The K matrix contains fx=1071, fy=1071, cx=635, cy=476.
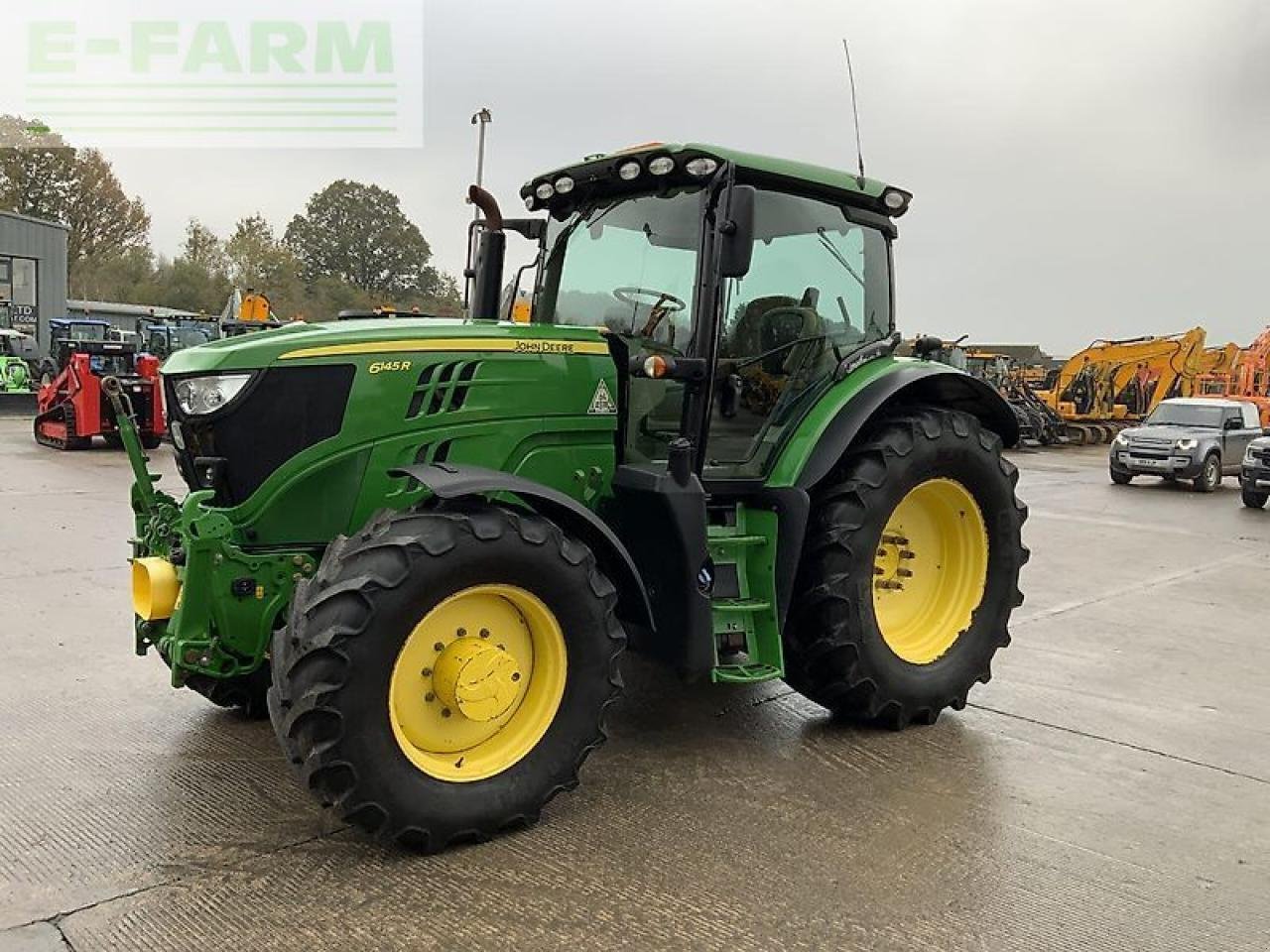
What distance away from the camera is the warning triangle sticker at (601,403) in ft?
13.3

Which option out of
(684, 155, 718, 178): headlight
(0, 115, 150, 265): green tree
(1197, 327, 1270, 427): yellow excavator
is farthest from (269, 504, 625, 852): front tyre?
(0, 115, 150, 265): green tree

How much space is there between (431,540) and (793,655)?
186 centimetres

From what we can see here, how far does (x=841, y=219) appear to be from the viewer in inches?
187

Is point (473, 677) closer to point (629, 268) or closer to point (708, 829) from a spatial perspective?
point (708, 829)

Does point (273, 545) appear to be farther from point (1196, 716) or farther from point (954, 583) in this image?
point (1196, 716)

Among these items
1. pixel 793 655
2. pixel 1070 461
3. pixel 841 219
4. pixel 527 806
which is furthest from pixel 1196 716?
pixel 1070 461

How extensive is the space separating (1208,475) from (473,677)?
1657 cm

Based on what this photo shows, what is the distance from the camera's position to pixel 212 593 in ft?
11.2

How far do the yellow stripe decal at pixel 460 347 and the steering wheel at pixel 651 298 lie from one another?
0.34m

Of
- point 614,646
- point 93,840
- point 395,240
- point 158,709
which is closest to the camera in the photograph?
point 93,840

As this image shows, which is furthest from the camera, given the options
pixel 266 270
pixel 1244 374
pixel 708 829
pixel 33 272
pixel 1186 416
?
pixel 266 270

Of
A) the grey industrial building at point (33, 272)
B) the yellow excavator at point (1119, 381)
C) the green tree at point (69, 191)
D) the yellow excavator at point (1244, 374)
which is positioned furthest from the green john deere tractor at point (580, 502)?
the green tree at point (69, 191)

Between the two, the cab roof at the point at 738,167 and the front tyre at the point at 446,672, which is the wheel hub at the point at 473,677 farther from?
the cab roof at the point at 738,167

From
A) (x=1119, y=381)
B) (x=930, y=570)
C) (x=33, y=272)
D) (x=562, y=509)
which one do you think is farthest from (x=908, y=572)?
(x=33, y=272)
